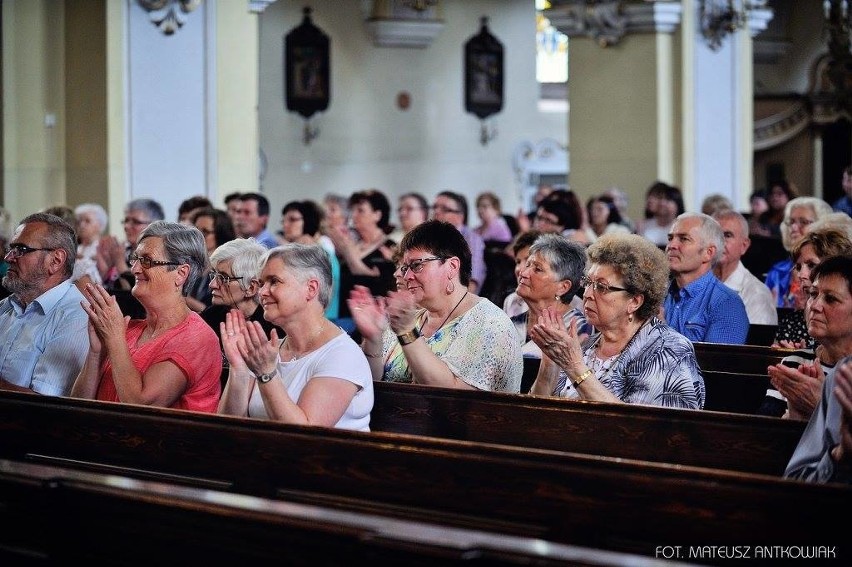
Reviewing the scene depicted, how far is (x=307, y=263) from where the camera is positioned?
4.11 metres

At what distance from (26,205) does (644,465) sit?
25.7 feet

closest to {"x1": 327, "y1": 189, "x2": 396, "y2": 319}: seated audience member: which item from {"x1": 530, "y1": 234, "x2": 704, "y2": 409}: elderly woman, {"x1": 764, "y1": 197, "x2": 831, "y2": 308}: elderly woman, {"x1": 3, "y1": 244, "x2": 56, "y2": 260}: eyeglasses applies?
{"x1": 764, "y1": 197, "x2": 831, "y2": 308}: elderly woman

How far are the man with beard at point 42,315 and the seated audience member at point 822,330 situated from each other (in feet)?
8.28

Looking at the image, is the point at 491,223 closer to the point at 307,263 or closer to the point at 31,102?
the point at 31,102

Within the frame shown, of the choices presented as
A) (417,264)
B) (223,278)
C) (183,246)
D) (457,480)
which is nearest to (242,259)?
(223,278)

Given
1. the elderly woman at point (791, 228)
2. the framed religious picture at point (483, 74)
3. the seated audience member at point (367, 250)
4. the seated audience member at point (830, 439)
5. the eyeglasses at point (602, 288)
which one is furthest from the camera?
the framed religious picture at point (483, 74)

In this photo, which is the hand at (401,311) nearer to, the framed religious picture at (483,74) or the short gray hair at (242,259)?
the short gray hair at (242,259)

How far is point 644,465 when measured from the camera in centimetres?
291

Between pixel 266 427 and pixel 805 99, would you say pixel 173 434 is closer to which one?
pixel 266 427

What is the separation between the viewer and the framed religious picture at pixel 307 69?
1614 cm

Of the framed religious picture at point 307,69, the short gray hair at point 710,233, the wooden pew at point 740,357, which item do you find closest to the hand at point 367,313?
the wooden pew at point 740,357

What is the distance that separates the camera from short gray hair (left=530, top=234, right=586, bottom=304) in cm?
511

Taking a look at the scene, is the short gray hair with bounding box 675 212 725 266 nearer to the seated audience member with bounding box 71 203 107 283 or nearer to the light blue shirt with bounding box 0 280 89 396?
the light blue shirt with bounding box 0 280 89 396

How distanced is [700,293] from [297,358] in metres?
2.28
